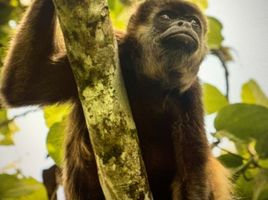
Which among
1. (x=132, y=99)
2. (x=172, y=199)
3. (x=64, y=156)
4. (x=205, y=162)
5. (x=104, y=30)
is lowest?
(x=172, y=199)

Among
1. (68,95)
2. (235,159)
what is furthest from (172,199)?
(68,95)

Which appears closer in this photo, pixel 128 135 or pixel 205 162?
pixel 128 135

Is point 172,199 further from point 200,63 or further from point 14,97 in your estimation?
point 14,97

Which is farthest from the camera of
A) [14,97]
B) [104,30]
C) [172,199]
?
[172,199]

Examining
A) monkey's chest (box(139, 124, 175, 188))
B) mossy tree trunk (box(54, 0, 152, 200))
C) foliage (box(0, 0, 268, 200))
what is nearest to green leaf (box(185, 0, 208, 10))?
foliage (box(0, 0, 268, 200))

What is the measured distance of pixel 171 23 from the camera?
4.46 meters

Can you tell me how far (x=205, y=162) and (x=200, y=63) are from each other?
991 mm

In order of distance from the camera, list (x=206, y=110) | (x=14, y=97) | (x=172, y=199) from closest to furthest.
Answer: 1. (x=14, y=97)
2. (x=172, y=199)
3. (x=206, y=110)

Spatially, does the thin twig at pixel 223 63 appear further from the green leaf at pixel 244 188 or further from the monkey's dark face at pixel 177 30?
the green leaf at pixel 244 188

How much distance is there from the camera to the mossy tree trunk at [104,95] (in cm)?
281

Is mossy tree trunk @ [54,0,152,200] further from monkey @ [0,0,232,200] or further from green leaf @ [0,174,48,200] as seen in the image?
monkey @ [0,0,232,200]

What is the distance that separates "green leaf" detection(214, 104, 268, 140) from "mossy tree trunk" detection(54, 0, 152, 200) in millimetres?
1198

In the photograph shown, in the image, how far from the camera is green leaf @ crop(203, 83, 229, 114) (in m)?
4.43

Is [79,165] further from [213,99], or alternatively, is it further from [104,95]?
[104,95]
